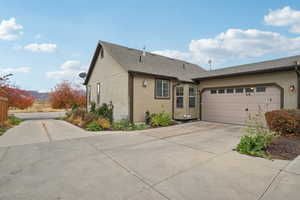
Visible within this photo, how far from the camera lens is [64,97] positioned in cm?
1812

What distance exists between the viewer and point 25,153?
4.35 metres

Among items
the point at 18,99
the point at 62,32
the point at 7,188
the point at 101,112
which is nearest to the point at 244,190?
the point at 7,188

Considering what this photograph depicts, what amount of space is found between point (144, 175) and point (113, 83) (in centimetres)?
885

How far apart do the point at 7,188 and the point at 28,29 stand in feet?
38.4

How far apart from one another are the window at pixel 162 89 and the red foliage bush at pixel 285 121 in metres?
6.10

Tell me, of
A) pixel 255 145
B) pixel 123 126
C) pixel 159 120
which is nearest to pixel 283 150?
pixel 255 145

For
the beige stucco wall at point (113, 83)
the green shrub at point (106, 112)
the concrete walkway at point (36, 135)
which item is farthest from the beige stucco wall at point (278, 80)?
the concrete walkway at point (36, 135)

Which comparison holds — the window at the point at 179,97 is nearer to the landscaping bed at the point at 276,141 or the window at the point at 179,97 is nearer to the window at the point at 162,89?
the window at the point at 162,89

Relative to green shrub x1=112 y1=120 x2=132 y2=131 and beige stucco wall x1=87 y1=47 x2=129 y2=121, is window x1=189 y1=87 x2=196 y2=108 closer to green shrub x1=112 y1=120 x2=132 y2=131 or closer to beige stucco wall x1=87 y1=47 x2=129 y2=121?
beige stucco wall x1=87 y1=47 x2=129 y2=121

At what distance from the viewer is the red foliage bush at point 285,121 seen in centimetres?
578

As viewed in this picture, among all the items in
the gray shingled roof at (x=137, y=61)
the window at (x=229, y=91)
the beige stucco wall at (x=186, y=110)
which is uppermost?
the gray shingled roof at (x=137, y=61)

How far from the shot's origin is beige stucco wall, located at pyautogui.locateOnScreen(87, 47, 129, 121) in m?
9.63

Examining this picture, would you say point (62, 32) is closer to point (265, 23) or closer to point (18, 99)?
point (18, 99)

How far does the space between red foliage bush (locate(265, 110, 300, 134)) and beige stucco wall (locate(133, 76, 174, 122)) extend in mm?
6101
